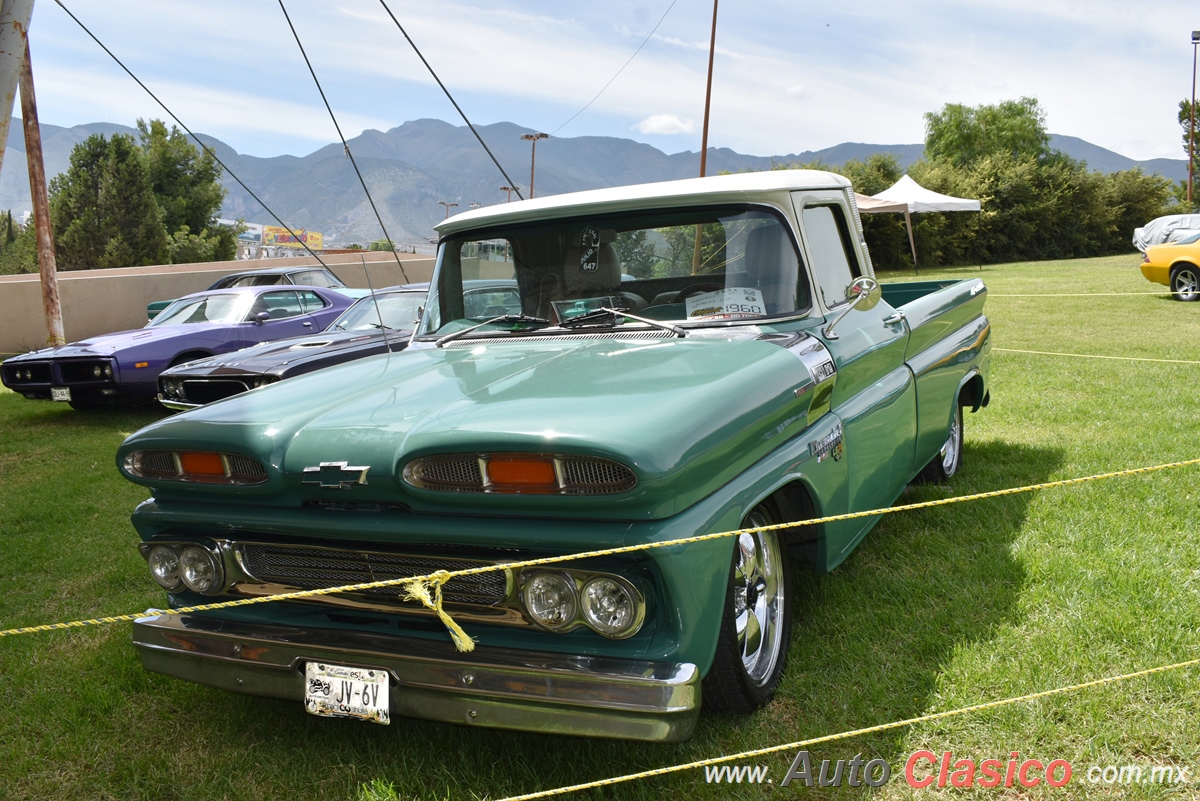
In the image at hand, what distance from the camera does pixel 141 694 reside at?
3.51 metres

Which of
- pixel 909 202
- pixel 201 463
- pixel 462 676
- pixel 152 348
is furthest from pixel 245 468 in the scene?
pixel 909 202

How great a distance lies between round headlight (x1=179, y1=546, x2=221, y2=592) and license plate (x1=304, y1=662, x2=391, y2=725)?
55cm

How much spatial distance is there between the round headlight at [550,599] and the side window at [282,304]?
915 cm

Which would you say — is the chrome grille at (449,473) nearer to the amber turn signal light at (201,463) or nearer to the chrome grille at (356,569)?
the chrome grille at (356,569)

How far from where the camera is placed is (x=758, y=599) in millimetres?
3049

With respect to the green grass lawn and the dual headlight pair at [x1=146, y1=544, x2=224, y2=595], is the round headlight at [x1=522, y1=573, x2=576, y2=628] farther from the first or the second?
the dual headlight pair at [x1=146, y1=544, x2=224, y2=595]

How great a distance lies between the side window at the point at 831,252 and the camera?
3.74 meters

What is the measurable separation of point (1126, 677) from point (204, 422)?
3048 mm

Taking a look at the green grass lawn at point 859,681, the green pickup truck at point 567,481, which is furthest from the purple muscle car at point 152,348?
the green pickup truck at point 567,481

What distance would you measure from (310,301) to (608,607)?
9.89m

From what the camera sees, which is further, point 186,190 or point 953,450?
point 186,190

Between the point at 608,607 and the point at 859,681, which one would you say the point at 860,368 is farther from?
the point at 608,607

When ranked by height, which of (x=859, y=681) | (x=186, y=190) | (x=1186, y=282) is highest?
(x=186, y=190)

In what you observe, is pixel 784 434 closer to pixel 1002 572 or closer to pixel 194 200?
pixel 1002 572
